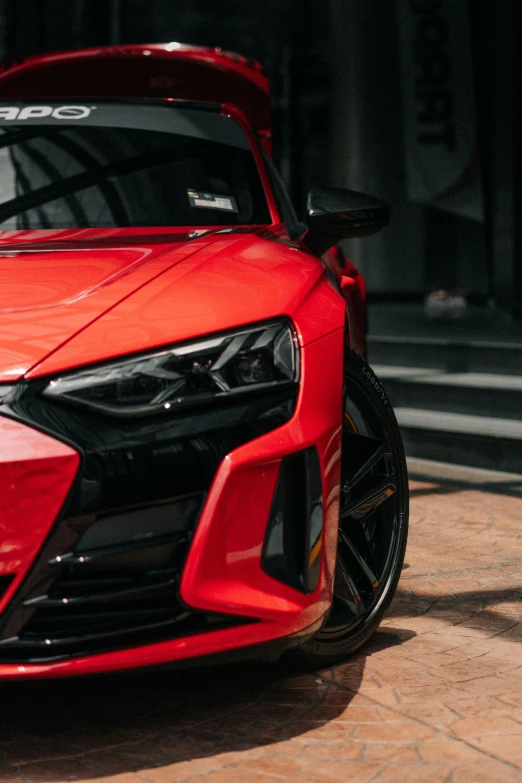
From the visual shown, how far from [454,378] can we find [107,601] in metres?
5.35

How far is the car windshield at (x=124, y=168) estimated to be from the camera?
3.59m

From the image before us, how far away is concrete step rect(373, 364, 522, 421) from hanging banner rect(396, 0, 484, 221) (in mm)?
3057

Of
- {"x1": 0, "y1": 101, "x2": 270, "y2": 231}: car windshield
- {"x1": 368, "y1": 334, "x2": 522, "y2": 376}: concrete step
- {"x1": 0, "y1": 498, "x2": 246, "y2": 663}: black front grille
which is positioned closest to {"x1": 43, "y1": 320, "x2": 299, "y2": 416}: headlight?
{"x1": 0, "y1": 498, "x2": 246, "y2": 663}: black front grille

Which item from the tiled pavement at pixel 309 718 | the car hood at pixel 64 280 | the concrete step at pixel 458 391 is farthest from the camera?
the concrete step at pixel 458 391

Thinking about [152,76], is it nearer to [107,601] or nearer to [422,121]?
[107,601]

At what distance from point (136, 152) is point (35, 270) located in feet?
4.06

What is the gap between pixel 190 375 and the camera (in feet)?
7.86

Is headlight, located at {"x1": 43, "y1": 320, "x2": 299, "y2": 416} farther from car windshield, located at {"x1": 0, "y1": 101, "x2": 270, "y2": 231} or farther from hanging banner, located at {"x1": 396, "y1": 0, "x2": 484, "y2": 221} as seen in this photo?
hanging banner, located at {"x1": 396, "y1": 0, "x2": 484, "y2": 221}

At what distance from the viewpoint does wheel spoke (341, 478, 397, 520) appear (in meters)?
3.09

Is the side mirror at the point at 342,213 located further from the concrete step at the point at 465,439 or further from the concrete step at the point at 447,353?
the concrete step at the point at 447,353

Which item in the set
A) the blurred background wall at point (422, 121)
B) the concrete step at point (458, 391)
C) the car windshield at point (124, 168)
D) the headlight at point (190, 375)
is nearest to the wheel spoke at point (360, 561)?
the headlight at point (190, 375)

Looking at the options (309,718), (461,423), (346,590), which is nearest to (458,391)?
(461,423)

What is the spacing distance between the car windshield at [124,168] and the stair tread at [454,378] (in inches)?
133

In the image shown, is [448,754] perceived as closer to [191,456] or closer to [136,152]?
[191,456]
